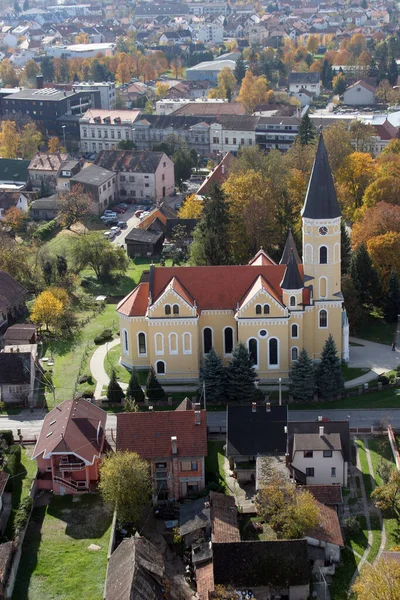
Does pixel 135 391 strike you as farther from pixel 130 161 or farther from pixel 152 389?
pixel 130 161

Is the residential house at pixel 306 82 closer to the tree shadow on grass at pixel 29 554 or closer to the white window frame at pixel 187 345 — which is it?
the white window frame at pixel 187 345

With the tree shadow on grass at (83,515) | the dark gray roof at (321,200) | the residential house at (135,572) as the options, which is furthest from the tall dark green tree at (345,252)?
the residential house at (135,572)

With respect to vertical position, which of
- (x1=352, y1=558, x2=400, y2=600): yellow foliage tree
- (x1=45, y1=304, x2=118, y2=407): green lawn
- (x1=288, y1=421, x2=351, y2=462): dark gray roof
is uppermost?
(x1=352, y1=558, x2=400, y2=600): yellow foliage tree

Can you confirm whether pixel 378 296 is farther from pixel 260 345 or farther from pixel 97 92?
pixel 97 92

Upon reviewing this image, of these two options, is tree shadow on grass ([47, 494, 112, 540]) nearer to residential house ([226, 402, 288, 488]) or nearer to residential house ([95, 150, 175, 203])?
residential house ([226, 402, 288, 488])

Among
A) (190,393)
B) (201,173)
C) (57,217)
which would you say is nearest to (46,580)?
(190,393)

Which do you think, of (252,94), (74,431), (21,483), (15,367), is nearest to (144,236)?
(15,367)

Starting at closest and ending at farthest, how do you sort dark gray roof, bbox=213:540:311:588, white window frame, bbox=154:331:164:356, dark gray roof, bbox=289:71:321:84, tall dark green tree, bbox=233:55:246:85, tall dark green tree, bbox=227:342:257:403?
dark gray roof, bbox=213:540:311:588
tall dark green tree, bbox=227:342:257:403
white window frame, bbox=154:331:164:356
dark gray roof, bbox=289:71:321:84
tall dark green tree, bbox=233:55:246:85

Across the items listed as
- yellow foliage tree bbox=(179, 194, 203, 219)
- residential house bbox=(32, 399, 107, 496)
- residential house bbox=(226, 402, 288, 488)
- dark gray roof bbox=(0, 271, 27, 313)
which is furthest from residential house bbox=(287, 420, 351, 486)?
yellow foliage tree bbox=(179, 194, 203, 219)
